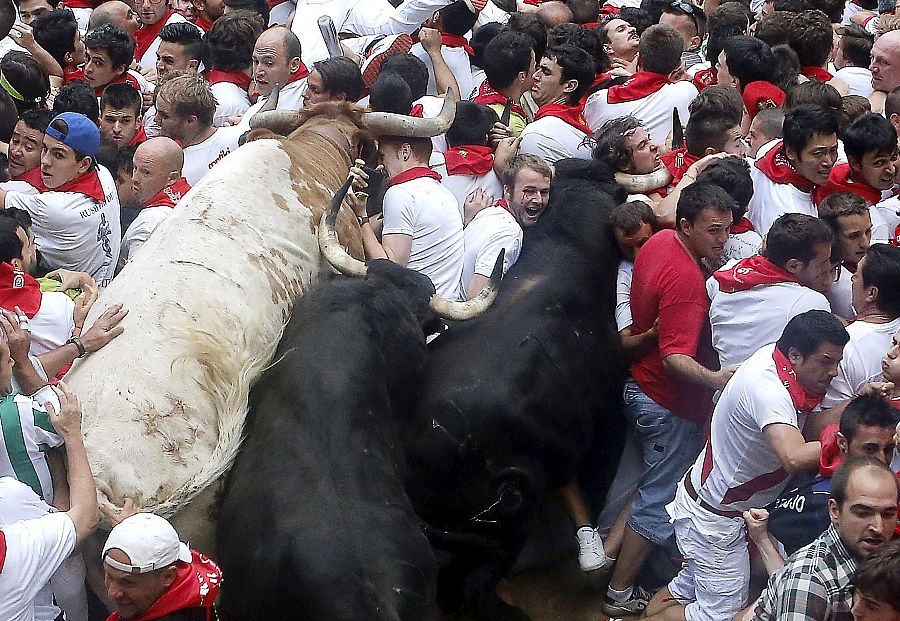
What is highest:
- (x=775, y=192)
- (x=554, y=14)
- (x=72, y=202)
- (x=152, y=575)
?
(x=152, y=575)

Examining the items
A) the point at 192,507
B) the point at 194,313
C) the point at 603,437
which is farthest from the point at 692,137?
the point at 192,507

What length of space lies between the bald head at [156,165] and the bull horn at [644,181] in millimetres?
2775

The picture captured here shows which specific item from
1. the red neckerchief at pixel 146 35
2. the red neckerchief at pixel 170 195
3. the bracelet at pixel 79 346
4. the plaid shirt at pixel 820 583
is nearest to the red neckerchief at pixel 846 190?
the plaid shirt at pixel 820 583

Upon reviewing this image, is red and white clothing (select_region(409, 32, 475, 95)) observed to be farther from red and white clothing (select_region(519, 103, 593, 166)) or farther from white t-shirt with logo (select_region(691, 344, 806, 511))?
white t-shirt with logo (select_region(691, 344, 806, 511))

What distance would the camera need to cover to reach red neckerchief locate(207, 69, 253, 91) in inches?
373

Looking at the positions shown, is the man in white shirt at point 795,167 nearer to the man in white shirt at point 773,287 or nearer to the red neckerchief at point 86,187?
the man in white shirt at point 773,287

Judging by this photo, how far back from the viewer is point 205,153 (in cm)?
816

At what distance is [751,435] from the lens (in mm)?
5566

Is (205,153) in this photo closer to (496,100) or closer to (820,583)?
(496,100)

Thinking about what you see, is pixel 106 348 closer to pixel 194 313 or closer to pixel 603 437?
pixel 194 313

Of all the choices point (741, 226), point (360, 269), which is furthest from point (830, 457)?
point (360, 269)

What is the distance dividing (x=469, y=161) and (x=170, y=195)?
1.88 metres

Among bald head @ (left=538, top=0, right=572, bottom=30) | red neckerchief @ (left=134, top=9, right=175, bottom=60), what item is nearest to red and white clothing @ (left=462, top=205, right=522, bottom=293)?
bald head @ (left=538, top=0, right=572, bottom=30)

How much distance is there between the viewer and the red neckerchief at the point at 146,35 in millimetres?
11039
